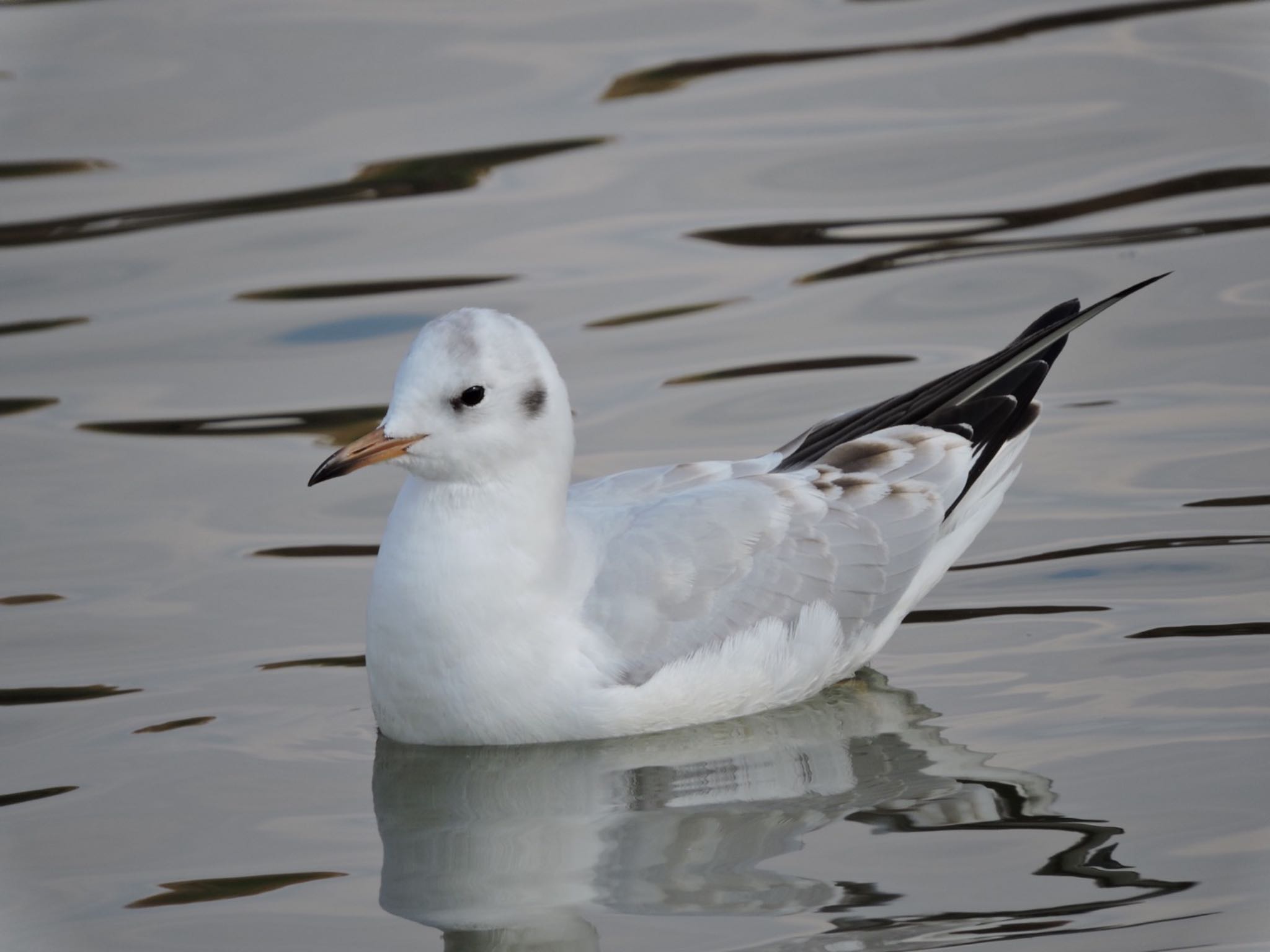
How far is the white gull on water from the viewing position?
6199mm

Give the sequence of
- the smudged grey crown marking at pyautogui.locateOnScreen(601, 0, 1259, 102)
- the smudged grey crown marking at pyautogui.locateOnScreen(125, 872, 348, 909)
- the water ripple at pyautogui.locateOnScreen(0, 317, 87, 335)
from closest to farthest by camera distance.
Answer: the smudged grey crown marking at pyautogui.locateOnScreen(125, 872, 348, 909) < the water ripple at pyautogui.locateOnScreen(0, 317, 87, 335) < the smudged grey crown marking at pyautogui.locateOnScreen(601, 0, 1259, 102)

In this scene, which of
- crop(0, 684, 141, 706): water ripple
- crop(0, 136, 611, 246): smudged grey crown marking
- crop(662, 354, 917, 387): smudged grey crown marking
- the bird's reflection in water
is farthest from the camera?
crop(0, 136, 611, 246): smudged grey crown marking

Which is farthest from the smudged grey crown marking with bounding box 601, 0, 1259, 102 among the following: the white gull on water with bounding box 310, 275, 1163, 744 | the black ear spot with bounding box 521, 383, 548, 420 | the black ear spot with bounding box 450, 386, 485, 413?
the black ear spot with bounding box 450, 386, 485, 413

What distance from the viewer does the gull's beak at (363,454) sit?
19.5 ft

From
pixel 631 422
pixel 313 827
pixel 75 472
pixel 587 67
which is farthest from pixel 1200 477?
pixel 587 67

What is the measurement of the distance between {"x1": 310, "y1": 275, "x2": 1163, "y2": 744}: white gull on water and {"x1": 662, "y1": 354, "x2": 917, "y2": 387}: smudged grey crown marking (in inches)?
102

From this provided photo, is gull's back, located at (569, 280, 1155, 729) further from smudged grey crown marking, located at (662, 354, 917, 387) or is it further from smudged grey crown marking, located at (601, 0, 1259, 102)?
smudged grey crown marking, located at (601, 0, 1259, 102)

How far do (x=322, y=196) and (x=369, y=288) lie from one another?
1467 millimetres

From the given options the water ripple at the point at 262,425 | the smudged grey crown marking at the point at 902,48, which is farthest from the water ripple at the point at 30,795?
the smudged grey crown marking at the point at 902,48

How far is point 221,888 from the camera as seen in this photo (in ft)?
18.7

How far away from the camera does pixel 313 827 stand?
19.7 ft

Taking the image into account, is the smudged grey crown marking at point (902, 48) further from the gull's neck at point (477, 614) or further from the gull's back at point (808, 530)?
the gull's neck at point (477, 614)

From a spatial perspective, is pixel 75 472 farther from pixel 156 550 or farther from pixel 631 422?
pixel 631 422

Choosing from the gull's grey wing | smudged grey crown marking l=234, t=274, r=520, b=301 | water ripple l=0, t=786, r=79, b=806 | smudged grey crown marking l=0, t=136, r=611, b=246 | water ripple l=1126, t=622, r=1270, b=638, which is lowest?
water ripple l=0, t=786, r=79, b=806
